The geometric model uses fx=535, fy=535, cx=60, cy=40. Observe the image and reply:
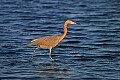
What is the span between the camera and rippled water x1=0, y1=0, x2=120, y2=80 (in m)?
14.4

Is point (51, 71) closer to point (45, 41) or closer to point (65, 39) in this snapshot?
point (45, 41)

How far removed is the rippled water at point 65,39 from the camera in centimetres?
1436

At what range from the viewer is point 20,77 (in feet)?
45.1

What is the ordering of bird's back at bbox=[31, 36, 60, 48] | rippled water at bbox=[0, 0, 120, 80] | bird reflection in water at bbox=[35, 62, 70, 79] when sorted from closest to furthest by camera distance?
1. bird reflection in water at bbox=[35, 62, 70, 79]
2. rippled water at bbox=[0, 0, 120, 80]
3. bird's back at bbox=[31, 36, 60, 48]

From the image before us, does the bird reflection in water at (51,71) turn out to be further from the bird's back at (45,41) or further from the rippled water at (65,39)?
the bird's back at (45,41)

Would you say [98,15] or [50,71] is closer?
[50,71]

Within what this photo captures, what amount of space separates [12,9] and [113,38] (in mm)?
7914

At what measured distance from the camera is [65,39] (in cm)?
1962

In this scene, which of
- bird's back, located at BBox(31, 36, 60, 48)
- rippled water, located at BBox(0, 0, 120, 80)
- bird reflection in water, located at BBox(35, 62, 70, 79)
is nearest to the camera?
bird reflection in water, located at BBox(35, 62, 70, 79)

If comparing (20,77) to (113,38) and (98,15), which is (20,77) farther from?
(98,15)

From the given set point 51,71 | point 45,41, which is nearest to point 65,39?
point 45,41

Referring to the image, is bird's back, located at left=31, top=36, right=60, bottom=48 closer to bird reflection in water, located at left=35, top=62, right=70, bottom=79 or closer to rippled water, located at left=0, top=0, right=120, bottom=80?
rippled water, located at left=0, top=0, right=120, bottom=80

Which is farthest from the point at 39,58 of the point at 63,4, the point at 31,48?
the point at 63,4

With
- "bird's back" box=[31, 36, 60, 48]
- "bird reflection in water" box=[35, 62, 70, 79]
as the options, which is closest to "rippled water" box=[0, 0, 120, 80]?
"bird reflection in water" box=[35, 62, 70, 79]
